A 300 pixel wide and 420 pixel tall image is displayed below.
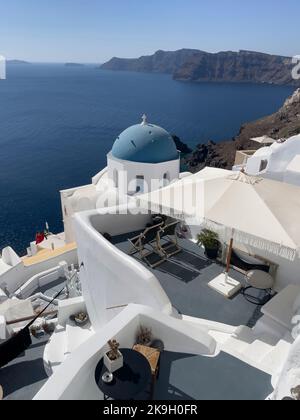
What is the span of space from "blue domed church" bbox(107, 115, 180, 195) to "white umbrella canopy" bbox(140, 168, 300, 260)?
309 inches

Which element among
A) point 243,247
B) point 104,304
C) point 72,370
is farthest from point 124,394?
point 243,247

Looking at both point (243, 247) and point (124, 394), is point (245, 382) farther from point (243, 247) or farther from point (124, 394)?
point (243, 247)

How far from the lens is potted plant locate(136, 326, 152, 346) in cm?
479

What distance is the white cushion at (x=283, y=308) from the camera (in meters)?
6.23

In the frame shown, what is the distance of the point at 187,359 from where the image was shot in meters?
4.97

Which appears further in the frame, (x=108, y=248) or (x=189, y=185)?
(x=189, y=185)

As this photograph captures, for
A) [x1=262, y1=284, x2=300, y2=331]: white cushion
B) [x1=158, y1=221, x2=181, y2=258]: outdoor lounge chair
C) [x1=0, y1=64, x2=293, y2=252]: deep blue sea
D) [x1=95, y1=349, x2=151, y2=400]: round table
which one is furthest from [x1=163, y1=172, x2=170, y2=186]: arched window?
[x1=0, y1=64, x2=293, y2=252]: deep blue sea

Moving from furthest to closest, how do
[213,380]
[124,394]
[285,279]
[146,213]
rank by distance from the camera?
[146,213] → [285,279] → [213,380] → [124,394]

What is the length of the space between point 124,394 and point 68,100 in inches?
5402

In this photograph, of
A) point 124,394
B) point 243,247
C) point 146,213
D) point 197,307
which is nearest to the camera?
point 124,394

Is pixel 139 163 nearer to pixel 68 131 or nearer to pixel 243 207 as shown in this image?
pixel 243 207

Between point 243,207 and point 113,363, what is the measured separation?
4.23 m

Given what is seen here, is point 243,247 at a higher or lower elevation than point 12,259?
higher

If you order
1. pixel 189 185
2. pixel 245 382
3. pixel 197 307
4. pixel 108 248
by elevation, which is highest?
pixel 189 185
